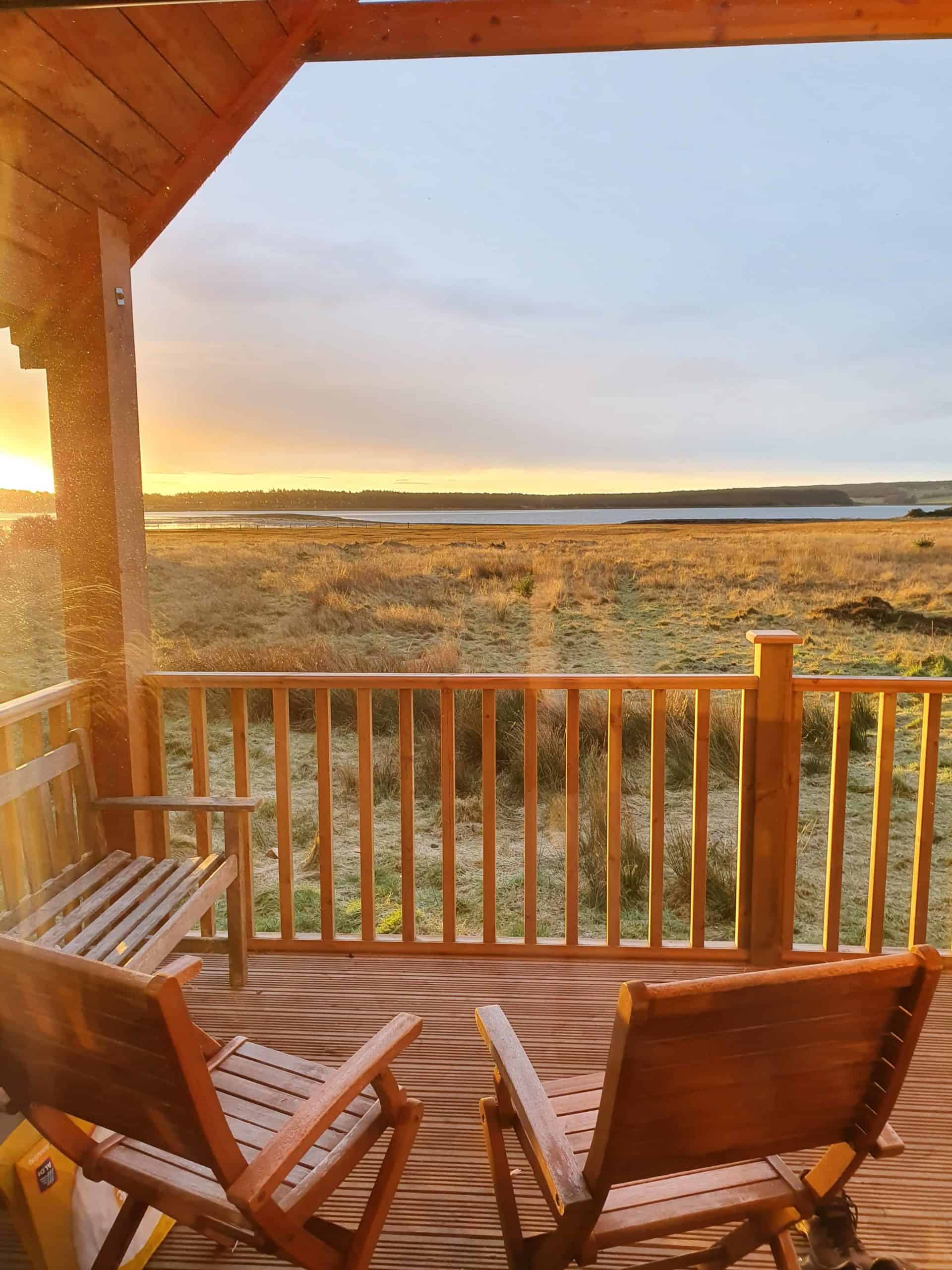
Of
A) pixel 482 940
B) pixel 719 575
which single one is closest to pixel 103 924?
pixel 482 940

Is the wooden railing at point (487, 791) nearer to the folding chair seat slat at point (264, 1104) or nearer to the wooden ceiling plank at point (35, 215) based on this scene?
the folding chair seat slat at point (264, 1104)

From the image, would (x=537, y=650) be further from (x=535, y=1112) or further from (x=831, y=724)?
(x=535, y=1112)

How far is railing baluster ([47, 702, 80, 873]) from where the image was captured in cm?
240

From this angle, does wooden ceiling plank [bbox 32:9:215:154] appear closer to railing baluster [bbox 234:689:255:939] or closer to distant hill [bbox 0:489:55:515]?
distant hill [bbox 0:489:55:515]

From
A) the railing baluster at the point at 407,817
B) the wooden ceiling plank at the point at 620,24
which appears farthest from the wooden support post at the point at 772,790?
the wooden ceiling plank at the point at 620,24

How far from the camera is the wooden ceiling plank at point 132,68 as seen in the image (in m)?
1.88

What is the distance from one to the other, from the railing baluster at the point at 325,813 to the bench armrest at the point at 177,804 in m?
0.23

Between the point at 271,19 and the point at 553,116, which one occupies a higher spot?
the point at 553,116

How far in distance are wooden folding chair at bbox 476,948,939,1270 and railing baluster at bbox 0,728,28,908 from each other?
1658 mm

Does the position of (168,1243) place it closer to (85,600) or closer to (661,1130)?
(661,1130)

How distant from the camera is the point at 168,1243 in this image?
153 cm

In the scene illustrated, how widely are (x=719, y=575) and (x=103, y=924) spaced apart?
40.1 ft

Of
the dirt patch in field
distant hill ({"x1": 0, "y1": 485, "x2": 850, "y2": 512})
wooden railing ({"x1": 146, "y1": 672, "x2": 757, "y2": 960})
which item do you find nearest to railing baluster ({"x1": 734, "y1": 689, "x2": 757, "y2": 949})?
wooden railing ({"x1": 146, "y1": 672, "x2": 757, "y2": 960})

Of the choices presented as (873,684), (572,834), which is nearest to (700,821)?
(572,834)
